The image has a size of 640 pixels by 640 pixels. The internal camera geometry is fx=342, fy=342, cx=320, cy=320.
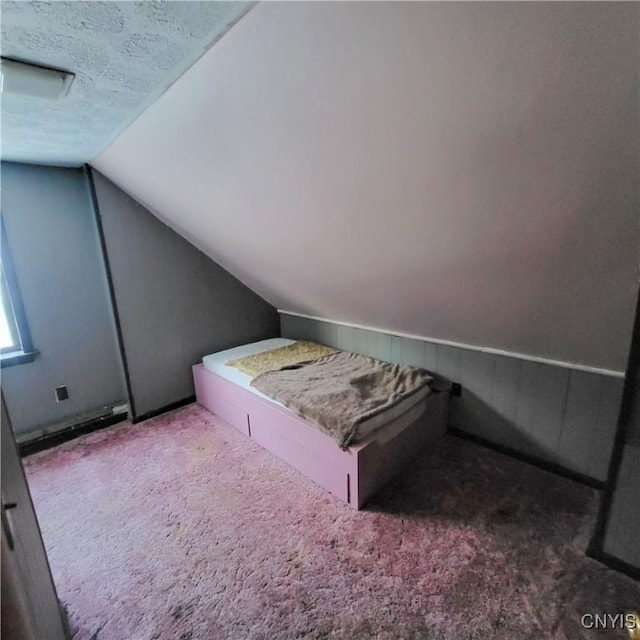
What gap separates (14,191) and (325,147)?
2270 mm

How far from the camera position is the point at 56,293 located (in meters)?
2.46

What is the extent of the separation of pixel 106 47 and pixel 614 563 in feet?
8.71

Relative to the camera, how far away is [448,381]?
7.89ft

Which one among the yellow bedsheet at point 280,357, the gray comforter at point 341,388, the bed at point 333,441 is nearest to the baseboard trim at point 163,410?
the bed at point 333,441

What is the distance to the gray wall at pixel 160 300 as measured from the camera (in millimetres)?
2598

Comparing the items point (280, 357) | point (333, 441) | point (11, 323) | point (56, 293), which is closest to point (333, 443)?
point (333, 441)

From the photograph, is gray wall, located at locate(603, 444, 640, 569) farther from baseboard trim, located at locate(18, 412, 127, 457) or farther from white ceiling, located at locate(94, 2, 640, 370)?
baseboard trim, located at locate(18, 412, 127, 457)

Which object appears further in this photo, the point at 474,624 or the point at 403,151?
the point at 474,624

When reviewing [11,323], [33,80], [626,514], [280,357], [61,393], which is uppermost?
[33,80]

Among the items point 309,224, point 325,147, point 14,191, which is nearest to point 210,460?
point 309,224

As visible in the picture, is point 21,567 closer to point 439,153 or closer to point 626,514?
point 439,153

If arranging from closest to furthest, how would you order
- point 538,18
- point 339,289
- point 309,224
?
1. point 538,18
2. point 309,224
3. point 339,289

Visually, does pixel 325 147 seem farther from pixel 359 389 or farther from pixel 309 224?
pixel 359 389

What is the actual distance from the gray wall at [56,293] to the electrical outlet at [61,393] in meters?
0.03
